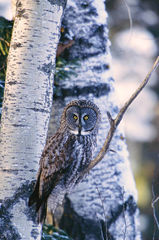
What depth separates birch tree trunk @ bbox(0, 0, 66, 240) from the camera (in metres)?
2.14

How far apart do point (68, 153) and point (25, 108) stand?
0.57 meters

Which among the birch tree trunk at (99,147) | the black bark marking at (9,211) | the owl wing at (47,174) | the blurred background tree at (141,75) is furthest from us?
the blurred background tree at (141,75)

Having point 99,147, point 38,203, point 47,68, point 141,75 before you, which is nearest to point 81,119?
point 99,147

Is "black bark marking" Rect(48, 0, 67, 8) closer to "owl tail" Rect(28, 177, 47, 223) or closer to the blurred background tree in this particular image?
"owl tail" Rect(28, 177, 47, 223)

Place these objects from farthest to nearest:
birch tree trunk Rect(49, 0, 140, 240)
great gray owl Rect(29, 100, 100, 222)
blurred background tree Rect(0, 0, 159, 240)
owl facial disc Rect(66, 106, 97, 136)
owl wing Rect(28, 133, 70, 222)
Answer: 1. blurred background tree Rect(0, 0, 159, 240)
2. birch tree trunk Rect(49, 0, 140, 240)
3. owl facial disc Rect(66, 106, 97, 136)
4. great gray owl Rect(29, 100, 100, 222)
5. owl wing Rect(28, 133, 70, 222)

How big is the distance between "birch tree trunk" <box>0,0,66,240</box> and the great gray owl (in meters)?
0.16

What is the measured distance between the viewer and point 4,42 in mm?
2957

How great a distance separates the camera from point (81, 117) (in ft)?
9.68

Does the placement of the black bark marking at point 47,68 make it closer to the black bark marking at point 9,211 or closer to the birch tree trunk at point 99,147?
the black bark marking at point 9,211

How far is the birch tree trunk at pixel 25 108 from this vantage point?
214 cm

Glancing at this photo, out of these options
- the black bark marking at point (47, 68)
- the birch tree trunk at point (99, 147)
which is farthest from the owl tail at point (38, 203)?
the birch tree trunk at point (99, 147)

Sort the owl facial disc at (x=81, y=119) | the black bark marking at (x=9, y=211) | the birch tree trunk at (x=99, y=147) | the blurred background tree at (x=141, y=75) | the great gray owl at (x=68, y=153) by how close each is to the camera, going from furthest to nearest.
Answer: the blurred background tree at (x=141, y=75), the birch tree trunk at (x=99, y=147), the owl facial disc at (x=81, y=119), the great gray owl at (x=68, y=153), the black bark marking at (x=9, y=211)

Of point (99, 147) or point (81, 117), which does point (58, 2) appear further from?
point (99, 147)

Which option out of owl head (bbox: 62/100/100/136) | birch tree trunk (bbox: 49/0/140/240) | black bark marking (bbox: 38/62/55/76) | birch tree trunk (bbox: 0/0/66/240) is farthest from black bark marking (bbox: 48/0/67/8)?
birch tree trunk (bbox: 49/0/140/240)
